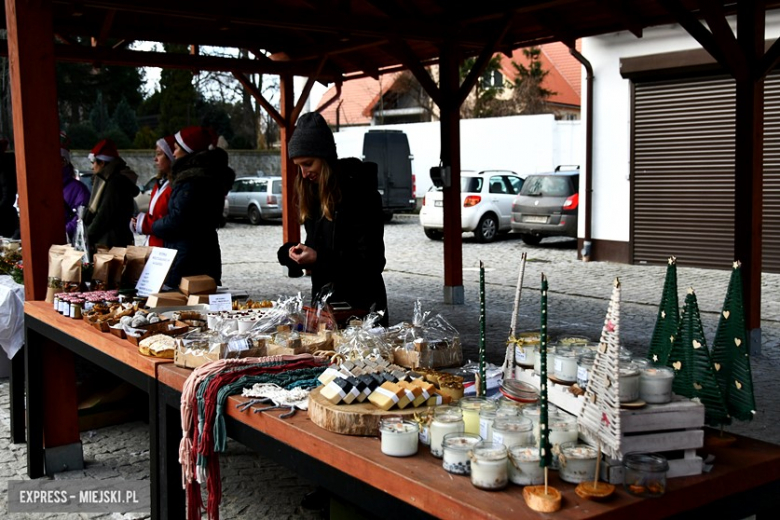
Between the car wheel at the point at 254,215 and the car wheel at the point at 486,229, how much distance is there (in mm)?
7575

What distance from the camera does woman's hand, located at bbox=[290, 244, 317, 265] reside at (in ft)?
12.8

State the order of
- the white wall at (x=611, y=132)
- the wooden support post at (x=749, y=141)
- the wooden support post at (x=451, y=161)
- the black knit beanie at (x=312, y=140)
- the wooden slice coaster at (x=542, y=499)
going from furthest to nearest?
the white wall at (x=611, y=132) < the wooden support post at (x=451, y=161) < the wooden support post at (x=749, y=141) < the black knit beanie at (x=312, y=140) < the wooden slice coaster at (x=542, y=499)

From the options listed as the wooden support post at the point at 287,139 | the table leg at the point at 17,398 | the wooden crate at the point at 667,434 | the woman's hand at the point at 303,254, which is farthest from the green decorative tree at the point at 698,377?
the wooden support post at the point at 287,139

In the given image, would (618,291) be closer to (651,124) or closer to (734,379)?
(734,379)

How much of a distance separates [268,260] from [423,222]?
4.24 metres

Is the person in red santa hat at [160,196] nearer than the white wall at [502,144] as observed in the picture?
Yes

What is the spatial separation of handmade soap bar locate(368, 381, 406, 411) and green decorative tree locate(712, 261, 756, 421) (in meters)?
0.85

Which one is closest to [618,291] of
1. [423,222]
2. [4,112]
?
[423,222]

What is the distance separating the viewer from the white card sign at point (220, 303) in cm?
392

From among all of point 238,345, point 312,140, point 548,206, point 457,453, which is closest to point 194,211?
point 312,140

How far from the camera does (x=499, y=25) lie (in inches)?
355

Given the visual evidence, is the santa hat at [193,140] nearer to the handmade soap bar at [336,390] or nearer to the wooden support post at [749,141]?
the handmade soap bar at [336,390]

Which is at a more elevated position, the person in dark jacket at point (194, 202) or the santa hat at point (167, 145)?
the santa hat at point (167, 145)

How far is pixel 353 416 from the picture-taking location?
226 centimetres
